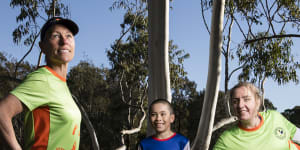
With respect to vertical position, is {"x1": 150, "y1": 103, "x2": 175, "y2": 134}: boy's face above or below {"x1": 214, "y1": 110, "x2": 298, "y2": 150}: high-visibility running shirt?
above

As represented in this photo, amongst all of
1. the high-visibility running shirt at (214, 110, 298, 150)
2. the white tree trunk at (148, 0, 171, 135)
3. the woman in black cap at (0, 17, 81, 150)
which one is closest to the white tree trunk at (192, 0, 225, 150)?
the white tree trunk at (148, 0, 171, 135)

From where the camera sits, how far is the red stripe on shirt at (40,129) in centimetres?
172

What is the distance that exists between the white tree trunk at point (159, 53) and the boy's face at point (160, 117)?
6.07 ft

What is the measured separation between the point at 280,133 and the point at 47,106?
1.81 m

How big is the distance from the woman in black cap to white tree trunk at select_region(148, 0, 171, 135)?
9.06 feet

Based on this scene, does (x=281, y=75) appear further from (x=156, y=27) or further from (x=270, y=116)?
(x=270, y=116)

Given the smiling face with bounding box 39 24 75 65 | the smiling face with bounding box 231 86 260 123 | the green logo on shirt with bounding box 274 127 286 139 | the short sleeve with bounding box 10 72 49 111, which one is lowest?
the green logo on shirt with bounding box 274 127 286 139

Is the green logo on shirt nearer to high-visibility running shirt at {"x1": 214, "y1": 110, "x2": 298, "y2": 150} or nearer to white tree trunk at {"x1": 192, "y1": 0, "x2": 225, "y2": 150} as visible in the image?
high-visibility running shirt at {"x1": 214, "y1": 110, "x2": 298, "y2": 150}

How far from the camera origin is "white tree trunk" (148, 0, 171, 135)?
183 inches

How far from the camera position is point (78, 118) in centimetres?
187

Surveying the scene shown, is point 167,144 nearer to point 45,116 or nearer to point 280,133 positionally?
point 280,133

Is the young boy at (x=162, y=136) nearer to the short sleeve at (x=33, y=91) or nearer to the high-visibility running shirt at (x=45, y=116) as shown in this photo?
the high-visibility running shirt at (x=45, y=116)

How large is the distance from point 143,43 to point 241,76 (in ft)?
14.2

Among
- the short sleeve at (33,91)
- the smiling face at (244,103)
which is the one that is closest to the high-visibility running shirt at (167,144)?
the smiling face at (244,103)
